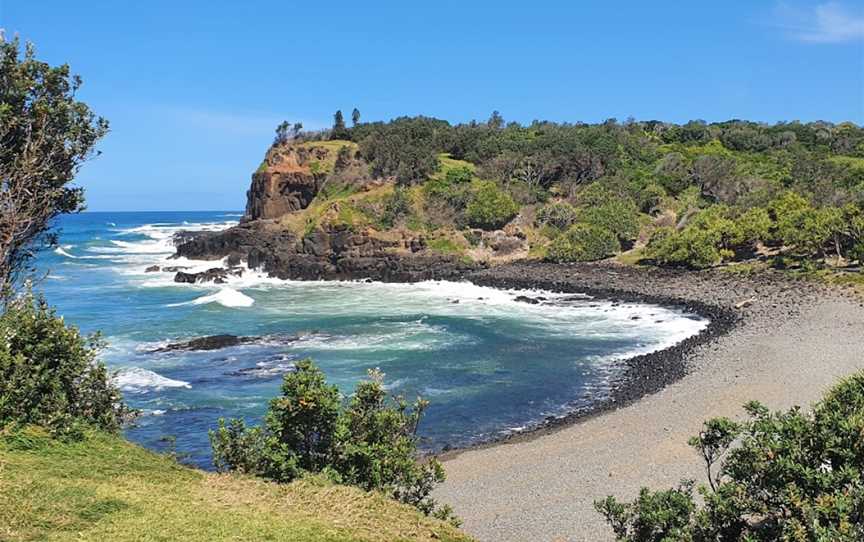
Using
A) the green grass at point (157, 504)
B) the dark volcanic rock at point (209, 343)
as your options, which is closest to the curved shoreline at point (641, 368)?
the green grass at point (157, 504)

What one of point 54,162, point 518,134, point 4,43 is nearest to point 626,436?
point 54,162

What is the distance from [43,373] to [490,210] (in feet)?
209

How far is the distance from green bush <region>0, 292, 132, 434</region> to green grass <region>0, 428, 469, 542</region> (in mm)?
439

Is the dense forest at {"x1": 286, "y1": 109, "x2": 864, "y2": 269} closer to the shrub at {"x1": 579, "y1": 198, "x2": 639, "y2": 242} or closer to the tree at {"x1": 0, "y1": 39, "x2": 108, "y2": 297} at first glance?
the shrub at {"x1": 579, "y1": 198, "x2": 639, "y2": 242}

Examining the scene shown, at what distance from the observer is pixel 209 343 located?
39.6 meters

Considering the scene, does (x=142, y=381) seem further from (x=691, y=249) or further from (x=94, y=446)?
(x=691, y=249)

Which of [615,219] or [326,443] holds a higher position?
[615,219]

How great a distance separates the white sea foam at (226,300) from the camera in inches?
2103

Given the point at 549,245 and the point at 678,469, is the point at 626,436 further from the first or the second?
the point at 549,245

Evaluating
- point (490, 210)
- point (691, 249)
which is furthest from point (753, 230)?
point (490, 210)

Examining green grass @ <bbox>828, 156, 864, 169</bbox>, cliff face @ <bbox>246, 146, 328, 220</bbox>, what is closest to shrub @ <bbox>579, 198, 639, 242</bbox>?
green grass @ <bbox>828, 156, 864, 169</bbox>

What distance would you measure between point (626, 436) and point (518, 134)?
83.6 metres

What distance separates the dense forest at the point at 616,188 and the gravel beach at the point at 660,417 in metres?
11.9

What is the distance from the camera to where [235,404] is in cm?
2862
